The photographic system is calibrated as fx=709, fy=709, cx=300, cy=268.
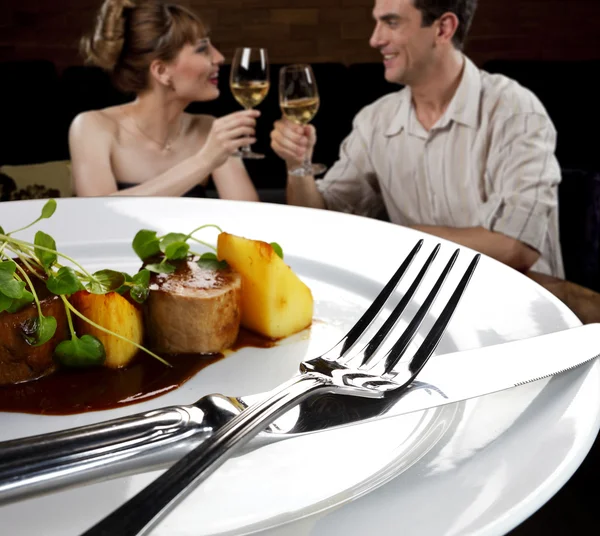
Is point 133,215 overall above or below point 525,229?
above

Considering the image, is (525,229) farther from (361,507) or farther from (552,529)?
(361,507)

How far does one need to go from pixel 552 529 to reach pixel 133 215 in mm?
683

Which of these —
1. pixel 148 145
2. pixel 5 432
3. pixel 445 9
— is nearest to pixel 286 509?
pixel 5 432

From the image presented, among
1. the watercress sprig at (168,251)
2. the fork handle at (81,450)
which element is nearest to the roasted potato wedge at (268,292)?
the watercress sprig at (168,251)

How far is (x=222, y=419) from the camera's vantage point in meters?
0.44

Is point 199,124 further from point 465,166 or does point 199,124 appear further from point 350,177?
point 465,166

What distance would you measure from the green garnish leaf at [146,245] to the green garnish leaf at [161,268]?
0.14 feet

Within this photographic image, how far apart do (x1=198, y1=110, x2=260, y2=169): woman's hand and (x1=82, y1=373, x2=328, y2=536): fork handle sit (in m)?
1.85

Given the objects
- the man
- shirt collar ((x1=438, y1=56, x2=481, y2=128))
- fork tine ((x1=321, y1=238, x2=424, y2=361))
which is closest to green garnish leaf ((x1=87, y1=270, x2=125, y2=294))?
fork tine ((x1=321, y1=238, x2=424, y2=361))

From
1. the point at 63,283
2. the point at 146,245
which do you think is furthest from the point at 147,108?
the point at 63,283

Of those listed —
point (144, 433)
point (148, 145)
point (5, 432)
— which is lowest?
point (148, 145)

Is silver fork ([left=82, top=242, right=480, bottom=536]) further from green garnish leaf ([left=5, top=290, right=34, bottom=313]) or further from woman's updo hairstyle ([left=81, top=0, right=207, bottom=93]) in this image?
woman's updo hairstyle ([left=81, top=0, right=207, bottom=93])

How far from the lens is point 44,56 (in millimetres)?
3955

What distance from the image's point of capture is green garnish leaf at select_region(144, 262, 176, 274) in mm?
780
